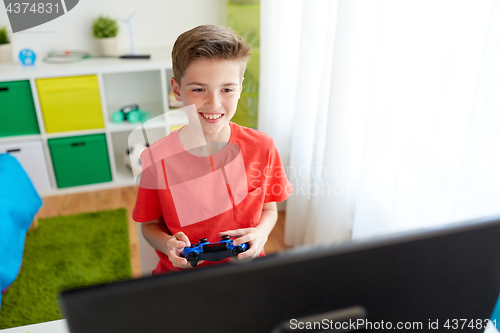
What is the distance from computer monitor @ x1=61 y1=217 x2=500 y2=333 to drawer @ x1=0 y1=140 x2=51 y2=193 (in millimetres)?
2464

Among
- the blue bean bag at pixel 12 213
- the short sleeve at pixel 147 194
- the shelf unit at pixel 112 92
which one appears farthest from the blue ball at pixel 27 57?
the short sleeve at pixel 147 194

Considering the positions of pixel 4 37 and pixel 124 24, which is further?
pixel 124 24

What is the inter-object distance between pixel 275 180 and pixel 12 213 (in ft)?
4.30

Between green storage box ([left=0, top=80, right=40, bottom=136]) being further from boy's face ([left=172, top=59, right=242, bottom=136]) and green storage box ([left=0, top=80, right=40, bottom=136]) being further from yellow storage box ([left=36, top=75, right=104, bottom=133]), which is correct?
boy's face ([left=172, top=59, right=242, bottom=136])

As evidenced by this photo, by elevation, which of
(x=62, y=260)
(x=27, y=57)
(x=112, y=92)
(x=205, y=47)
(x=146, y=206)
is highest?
(x=205, y=47)

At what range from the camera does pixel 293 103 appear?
2.13 metres

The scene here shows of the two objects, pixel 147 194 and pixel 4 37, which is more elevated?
pixel 4 37

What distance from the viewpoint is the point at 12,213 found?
5.96ft

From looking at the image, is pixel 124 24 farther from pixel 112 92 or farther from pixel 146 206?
pixel 146 206

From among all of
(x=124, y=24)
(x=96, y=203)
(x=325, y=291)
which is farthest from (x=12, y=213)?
(x=325, y=291)

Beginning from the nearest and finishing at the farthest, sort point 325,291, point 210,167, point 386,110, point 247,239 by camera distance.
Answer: point 325,291, point 247,239, point 210,167, point 386,110

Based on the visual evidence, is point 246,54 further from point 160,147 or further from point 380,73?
point 380,73

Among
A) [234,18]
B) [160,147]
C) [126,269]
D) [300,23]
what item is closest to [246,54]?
[160,147]

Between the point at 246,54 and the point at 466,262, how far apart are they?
72 centimetres
